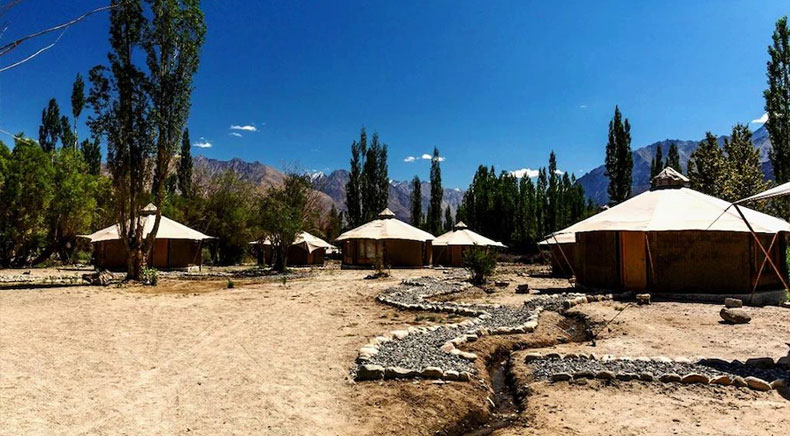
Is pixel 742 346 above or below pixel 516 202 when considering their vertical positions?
below

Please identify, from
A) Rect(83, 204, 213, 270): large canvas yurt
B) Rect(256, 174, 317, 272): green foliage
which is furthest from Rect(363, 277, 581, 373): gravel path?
Rect(83, 204, 213, 270): large canvas yurt

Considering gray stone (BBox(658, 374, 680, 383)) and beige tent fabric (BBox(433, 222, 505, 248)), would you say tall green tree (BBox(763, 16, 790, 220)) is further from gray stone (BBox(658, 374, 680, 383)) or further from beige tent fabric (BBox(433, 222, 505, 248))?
gray stone (BBox(658, 374, 680, 383))

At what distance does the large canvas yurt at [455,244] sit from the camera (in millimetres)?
27797

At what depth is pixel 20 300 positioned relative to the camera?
33.9ft

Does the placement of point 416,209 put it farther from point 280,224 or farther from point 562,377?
point 562,377

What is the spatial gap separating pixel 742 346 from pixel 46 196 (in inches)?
1050

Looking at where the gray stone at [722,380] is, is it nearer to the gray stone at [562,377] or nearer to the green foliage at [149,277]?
the gray stone at [562,377]

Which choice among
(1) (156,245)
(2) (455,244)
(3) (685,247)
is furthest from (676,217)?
(1) (156,245)

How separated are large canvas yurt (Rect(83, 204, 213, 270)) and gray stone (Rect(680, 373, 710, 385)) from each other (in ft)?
69.7

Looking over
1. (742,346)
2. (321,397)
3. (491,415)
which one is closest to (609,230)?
(742,346)

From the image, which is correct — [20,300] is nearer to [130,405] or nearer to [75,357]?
[75,357]

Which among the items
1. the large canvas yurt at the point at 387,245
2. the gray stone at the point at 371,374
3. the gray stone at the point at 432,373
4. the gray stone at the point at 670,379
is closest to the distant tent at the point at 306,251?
→ the large canvas yurt at the point at 387,245

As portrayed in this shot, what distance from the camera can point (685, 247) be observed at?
36.6 ft

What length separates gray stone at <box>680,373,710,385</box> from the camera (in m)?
4.66
